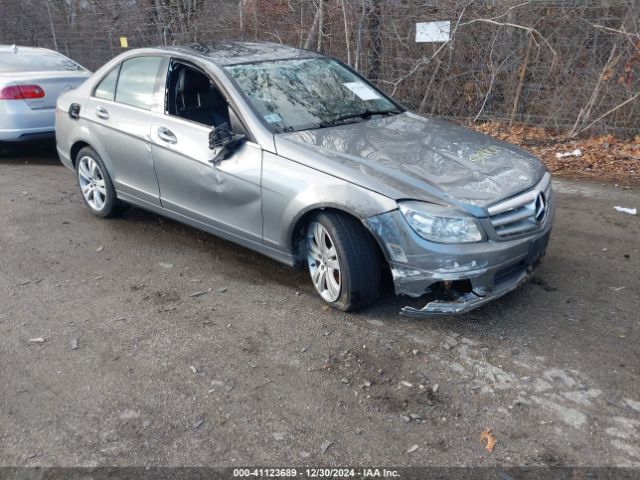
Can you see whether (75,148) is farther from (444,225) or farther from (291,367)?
(444,225)

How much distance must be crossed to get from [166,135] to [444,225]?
2365 mm

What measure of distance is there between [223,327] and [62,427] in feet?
3.87

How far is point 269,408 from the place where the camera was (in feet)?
10.4

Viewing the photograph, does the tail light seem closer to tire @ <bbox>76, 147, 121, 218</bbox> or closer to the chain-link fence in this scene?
tire @ <bbox>76, 147, 121, 218</bbox>

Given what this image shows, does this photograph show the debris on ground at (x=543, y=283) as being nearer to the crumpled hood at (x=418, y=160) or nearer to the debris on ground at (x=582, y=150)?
the crumpled hood at (x=418, y=160)

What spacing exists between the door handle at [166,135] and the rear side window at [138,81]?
1.04ft

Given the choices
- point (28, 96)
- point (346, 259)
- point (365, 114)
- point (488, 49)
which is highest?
point (488, 49)

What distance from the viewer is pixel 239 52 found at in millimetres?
5012

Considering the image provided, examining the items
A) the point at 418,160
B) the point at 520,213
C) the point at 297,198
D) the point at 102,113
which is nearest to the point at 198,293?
the point at 297,198

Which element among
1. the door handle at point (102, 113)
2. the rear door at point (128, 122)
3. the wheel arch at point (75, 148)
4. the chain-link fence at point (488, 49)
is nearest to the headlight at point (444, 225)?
the rear door at point (128, 122)

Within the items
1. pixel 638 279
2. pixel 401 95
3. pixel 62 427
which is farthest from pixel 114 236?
pixel 401 95

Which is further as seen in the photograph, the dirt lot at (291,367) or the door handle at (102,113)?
the door handle at (102,113)

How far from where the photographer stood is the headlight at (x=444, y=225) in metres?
3.51

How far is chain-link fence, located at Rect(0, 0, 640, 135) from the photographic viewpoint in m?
8.09
